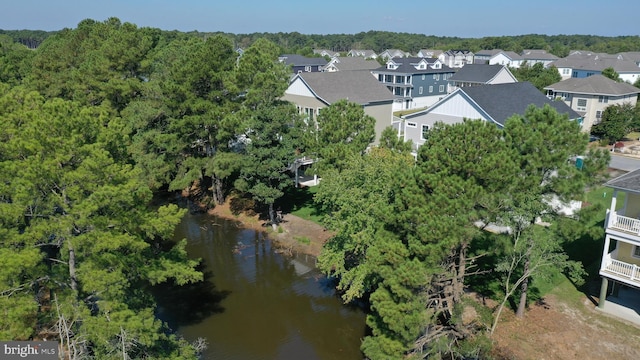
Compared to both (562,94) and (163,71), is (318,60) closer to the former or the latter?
(562,94)

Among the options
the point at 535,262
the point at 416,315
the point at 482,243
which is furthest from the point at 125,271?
the point at 482,243

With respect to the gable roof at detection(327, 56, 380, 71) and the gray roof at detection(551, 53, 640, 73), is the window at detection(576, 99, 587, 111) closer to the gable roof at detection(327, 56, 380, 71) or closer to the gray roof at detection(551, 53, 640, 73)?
the gray roof at detection(551, 53, 640, 73)

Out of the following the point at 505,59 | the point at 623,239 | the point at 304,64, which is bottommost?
the point at 623,239

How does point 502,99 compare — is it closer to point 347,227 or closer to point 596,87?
point 347,227

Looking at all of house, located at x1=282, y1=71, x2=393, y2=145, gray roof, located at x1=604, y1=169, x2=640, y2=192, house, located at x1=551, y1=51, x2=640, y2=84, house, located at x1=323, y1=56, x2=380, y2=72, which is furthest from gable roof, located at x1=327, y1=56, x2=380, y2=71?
gray roof, located at x1=604, y1=169, x2=640, y2=192

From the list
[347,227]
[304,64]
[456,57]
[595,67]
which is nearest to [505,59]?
[456,57]

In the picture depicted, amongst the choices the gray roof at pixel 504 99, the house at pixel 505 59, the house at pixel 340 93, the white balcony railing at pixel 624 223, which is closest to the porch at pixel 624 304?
the white balcony railing at pixel 624 223
